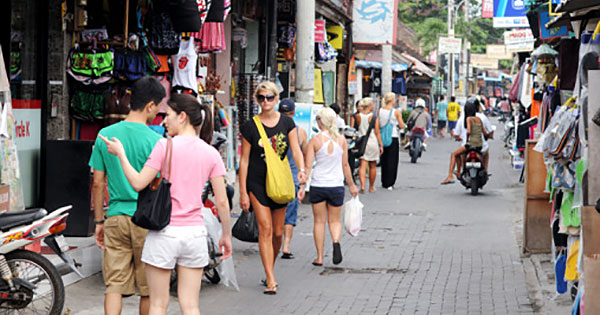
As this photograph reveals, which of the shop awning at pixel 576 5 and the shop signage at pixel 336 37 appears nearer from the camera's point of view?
the shop awning at pixel 576 5

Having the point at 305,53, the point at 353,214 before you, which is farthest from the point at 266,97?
the point at 305,53

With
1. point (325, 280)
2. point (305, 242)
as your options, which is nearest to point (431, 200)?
point (305, 242)

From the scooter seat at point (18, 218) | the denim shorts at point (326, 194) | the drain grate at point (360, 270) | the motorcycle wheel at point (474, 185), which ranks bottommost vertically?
the drain grate at point (360, 270)

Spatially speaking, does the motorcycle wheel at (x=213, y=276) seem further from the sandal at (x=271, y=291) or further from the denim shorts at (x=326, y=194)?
the denim shorts at (x=326, y=194)

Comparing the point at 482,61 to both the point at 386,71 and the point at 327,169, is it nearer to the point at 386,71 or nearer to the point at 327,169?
the point at 386,71

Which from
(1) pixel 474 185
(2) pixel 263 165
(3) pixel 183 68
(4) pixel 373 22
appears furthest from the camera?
(4) pixel 373 22

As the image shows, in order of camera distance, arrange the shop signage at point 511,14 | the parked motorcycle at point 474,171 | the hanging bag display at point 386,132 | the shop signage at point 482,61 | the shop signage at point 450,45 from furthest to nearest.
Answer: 1. the shop signage at point 482,61
2. the shop signage at point 450,45
3. the hanging bag display at point 386,132
4. the parked motorcycle at point 474,171
5. the shop signage at point 511,14

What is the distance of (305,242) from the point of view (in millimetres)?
12227

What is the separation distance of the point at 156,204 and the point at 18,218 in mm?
1906

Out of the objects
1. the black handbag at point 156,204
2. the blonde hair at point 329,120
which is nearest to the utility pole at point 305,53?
the blonde hair at point 329,120

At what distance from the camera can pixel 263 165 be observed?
29.1 feet

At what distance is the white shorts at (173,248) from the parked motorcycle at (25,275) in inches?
60.3

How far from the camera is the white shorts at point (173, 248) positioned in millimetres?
5621

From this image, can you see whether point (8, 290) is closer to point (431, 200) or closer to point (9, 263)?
point (9, 263)
